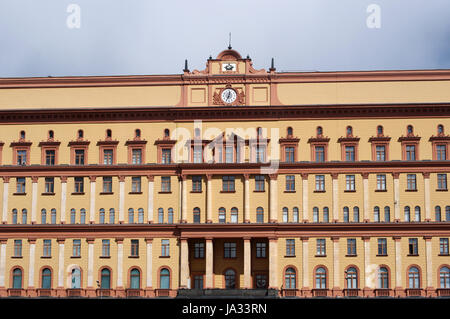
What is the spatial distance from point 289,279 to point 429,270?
42.5ft

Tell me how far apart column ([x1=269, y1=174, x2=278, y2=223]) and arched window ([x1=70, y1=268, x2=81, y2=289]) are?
1884 cm

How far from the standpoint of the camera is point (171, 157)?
105062 millimetres

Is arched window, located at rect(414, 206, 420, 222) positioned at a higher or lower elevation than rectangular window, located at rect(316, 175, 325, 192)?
lower

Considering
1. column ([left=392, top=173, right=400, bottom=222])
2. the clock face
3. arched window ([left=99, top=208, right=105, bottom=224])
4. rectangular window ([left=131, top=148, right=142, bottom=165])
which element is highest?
the clock face

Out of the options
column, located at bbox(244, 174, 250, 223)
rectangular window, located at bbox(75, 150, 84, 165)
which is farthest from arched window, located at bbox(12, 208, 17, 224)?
column, located at bbox(244, 174, 250, 223)

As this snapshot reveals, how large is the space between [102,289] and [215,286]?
10.6 meters

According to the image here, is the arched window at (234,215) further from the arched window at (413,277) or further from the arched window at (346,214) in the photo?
the arched window at (413,277)

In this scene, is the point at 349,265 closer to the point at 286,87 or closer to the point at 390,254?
the point at 390,254

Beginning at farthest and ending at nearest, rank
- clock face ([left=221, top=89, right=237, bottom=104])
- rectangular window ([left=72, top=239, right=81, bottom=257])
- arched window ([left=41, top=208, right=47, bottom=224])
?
1. clock face ([left=221, top=89, right=237, bottom=104])
2. arched window ([left=41, top=208, right=47, bottom=224])
3. rectangular window ([left=72, top=239, right=81, bottom=257])

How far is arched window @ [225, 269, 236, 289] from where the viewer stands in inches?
4016

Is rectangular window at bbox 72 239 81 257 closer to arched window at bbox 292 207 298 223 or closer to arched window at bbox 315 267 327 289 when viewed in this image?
arched window at bbox 292 207 298 223

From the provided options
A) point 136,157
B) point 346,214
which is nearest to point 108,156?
point 136,157

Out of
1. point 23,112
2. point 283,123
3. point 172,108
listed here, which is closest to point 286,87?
point 283,123
